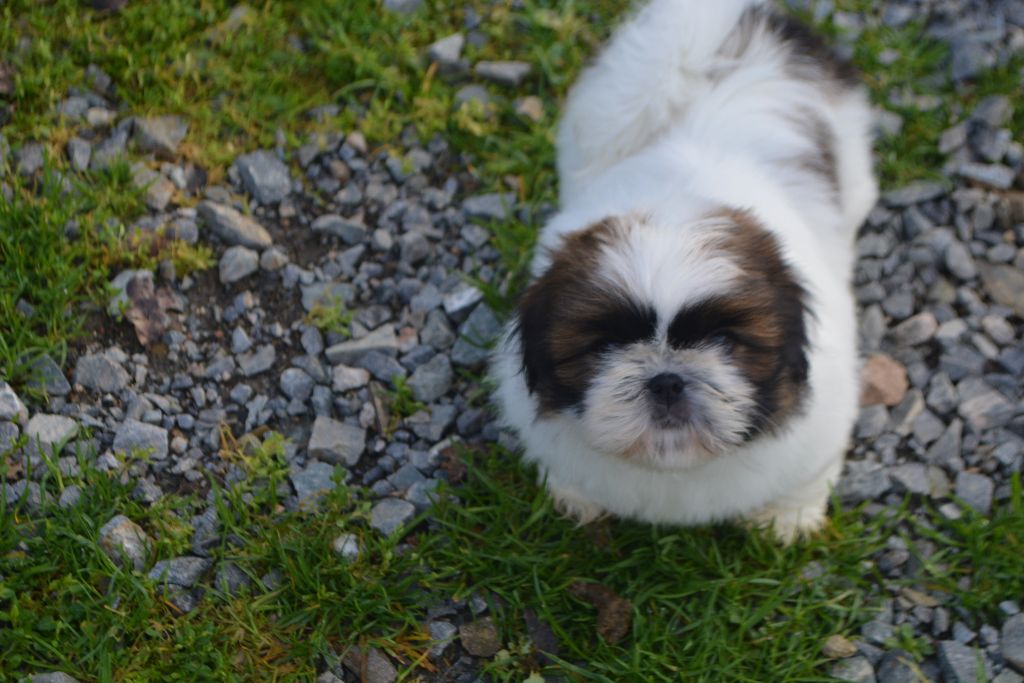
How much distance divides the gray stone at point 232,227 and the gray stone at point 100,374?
63 centimetres

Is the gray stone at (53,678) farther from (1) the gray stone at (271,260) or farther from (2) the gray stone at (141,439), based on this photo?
(1) the gray stone at (271,260)

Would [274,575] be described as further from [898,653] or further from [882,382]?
[882,382]

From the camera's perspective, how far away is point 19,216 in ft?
11.2

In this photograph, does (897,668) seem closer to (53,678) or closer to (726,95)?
(726,95)

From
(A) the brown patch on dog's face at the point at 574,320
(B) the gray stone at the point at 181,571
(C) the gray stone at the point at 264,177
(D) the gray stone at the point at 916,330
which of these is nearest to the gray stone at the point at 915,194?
(D) the gray stone at the point at 916,330

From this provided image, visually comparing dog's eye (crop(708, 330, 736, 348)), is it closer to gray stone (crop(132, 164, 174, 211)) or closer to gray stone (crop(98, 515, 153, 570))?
gray stone (crop(98, 515, 153, 570))

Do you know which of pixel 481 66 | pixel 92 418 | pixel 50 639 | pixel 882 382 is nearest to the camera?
pixel 50 639

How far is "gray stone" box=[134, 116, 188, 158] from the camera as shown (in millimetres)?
3805

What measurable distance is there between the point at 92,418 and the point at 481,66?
6.58ft

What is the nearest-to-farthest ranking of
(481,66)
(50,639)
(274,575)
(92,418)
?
(50,639) → (274,575) → (92,418) → (481,66)

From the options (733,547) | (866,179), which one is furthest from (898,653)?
(866,179)

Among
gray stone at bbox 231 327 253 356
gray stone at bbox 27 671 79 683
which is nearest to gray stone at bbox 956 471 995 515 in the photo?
gray stone at bbox 231 327 253 356

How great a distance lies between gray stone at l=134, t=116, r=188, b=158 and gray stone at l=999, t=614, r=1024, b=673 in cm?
313

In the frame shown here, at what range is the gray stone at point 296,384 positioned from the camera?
11.2 feet
